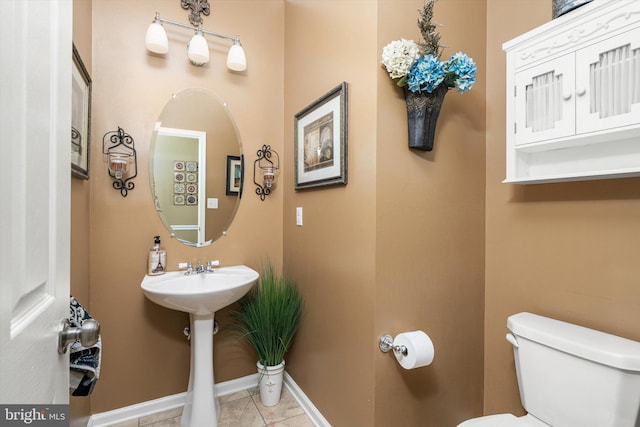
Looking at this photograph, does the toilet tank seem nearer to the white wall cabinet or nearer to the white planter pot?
the white wall cabinet

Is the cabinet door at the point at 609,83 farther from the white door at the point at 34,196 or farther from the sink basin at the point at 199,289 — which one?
the sink basin at the point at 199,289

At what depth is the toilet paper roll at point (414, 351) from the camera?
1.20 metres

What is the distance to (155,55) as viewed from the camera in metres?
1.82

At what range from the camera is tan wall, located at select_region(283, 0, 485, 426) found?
1.30 m

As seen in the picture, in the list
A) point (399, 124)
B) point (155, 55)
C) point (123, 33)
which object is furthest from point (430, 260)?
point (123, 33)

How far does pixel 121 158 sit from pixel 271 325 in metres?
1.32

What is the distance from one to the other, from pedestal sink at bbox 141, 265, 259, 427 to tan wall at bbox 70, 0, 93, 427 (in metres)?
0.28

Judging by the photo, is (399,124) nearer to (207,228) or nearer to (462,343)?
(462,343)

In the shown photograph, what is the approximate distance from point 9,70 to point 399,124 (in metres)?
1.21

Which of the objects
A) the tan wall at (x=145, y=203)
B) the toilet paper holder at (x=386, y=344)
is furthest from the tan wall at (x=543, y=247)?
the tan wall at (x=145, y=203)

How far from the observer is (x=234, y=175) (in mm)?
2045

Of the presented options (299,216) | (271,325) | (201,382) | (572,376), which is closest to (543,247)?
(572,376)

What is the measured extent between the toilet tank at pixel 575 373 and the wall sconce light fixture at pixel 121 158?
2121 mm

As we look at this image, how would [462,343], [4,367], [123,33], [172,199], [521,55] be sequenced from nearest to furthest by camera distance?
[4,367]
[521,55]
[462,343]
[123,33]
[172,199]
